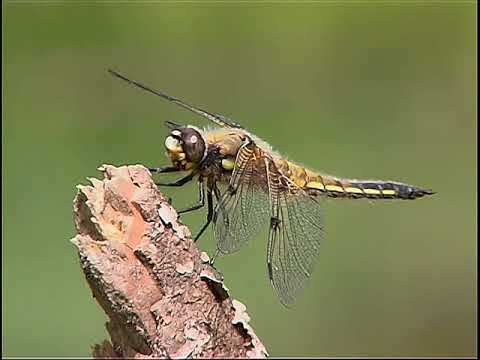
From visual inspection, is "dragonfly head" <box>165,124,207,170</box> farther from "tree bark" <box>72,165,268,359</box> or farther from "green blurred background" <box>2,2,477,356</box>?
"green blurred background" <box>2,2,477,356</box>

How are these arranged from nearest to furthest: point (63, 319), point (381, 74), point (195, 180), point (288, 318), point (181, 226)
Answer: point (181, 226) → point (195, 180) → point (63, 319) → point (288, 318) → point (381, 74)

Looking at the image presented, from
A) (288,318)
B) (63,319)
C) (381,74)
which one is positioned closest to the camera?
(63,319)

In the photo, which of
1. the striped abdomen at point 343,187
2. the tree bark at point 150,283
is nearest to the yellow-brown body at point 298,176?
the striped abdomen at point 343,187

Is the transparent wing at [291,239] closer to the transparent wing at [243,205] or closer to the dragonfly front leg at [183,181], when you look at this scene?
the transparent wing at [243,205]

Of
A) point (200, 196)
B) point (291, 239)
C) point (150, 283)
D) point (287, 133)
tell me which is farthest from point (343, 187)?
point (287, 133)

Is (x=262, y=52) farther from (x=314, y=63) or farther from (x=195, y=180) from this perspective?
(x=195, y=180)

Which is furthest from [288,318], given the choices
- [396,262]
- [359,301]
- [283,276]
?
[283,276]

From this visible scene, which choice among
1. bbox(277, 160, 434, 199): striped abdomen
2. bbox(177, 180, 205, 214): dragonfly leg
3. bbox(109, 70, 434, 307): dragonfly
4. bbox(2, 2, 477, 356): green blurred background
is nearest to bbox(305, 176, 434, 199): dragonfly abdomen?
bbox(277, 160, 434, 199): striped abdomen
